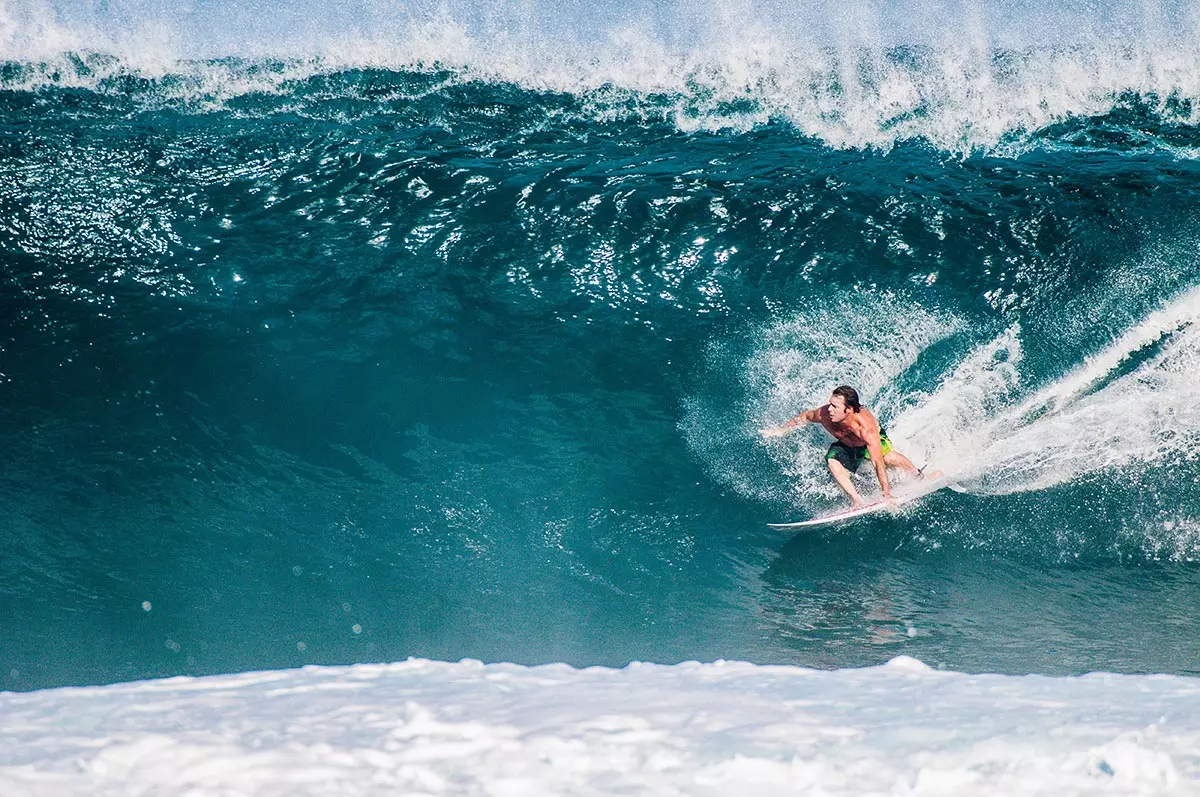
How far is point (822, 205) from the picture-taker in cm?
875

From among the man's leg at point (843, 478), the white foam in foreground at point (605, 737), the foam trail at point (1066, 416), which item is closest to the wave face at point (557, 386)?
the foam trail at point (1066, 416)

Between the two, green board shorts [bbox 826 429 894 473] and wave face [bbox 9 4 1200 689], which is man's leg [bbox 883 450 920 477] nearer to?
green board shorts [bbox 826 429 894 473]

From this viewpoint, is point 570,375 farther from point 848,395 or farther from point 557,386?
point 848,395

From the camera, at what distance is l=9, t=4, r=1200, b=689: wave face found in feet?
23.2

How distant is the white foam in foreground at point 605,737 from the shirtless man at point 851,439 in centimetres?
380

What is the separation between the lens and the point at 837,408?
691 centimetres

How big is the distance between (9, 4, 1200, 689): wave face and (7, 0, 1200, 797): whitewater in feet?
0.11

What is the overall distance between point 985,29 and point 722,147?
13.2 feet

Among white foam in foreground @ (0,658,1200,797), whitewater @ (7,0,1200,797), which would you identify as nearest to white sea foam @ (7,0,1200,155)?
whitewater @ (7,0,1200,797)

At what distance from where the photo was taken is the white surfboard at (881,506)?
23.4ft

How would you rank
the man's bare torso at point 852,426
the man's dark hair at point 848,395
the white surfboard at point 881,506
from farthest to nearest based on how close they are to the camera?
the white surfboard at point 881,506, the man's bare torso at point 852,426, the man's dark hair at point 848,395

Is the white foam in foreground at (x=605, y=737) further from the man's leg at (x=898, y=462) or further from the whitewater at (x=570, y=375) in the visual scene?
the man's leg at (x=898, y=462)

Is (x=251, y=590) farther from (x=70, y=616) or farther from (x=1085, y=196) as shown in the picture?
(x=1085, y=196)

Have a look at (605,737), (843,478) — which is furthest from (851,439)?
(605,737)
